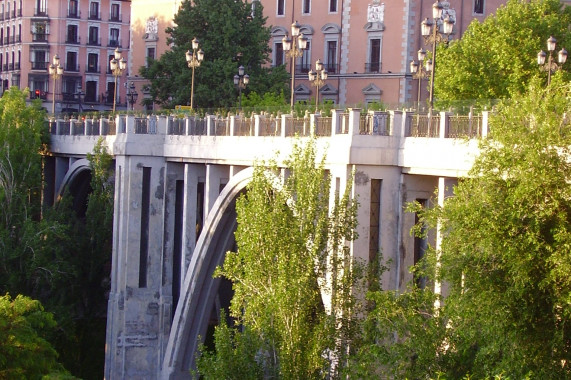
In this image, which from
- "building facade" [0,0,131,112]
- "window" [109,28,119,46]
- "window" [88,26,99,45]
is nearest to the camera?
"building facade" [0,0,131,112]

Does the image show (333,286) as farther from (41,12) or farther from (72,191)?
(41,12)

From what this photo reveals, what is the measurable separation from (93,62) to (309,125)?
6568 cm

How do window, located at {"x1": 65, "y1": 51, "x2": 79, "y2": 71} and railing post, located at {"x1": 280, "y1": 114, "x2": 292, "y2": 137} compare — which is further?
window, located at {"x1": 65, "y1": 51, "x2": 79, "y2": 71}

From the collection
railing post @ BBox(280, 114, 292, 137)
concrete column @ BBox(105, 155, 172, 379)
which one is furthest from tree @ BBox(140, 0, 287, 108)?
railing post @ BBox(280, 114, 292, 137)

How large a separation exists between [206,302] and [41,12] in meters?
59.0

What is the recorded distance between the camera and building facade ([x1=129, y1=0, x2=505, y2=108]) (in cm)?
5616

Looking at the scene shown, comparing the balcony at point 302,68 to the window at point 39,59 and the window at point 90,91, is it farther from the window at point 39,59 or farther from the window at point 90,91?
the window at point 39,59

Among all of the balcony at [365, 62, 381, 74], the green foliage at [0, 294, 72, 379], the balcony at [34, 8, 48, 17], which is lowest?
the green foliage at [0, 294, 72, 379]

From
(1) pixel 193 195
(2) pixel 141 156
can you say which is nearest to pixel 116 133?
(2) pixel 141 156

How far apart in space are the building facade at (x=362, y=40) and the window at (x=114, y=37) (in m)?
27.7

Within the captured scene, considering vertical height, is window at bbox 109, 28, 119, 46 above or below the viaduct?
above

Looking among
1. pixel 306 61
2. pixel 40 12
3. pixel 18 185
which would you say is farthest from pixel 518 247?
pixel 40 12

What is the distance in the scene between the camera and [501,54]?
39500 millimetres

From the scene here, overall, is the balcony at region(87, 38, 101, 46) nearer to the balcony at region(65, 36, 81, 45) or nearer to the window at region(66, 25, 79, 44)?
the balcony at region(65, 36, 81, 45)
